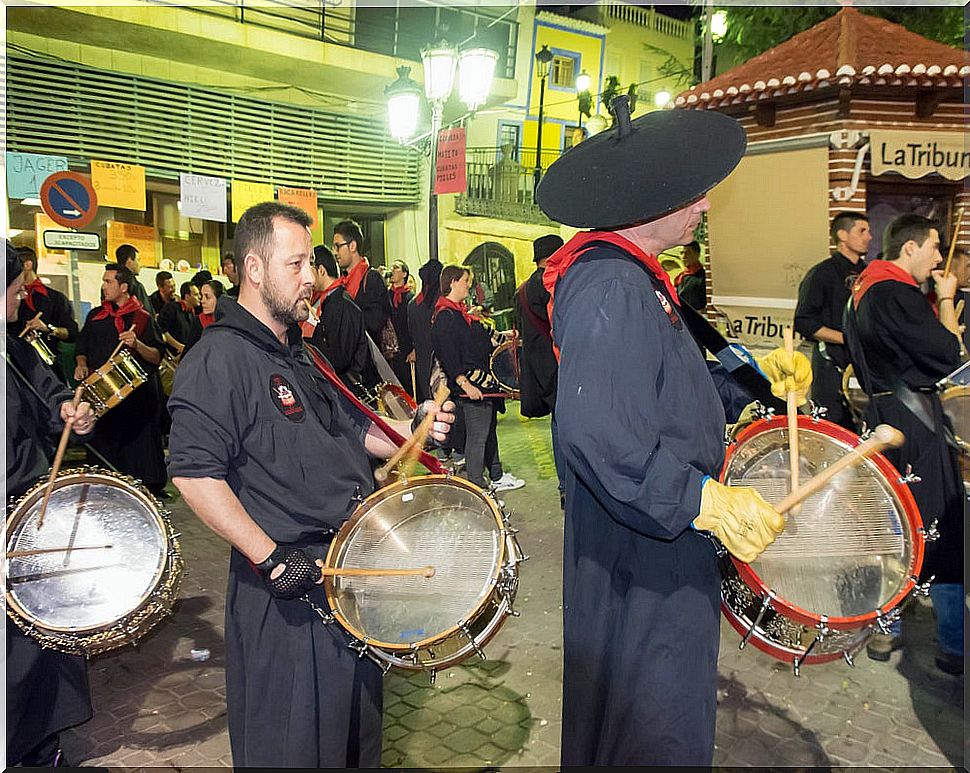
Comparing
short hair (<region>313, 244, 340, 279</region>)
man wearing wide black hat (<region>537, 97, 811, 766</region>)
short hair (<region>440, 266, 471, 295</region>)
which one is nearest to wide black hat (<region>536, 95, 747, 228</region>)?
man wearing wide black hat (<region>537, 97, 811, 766</region>)

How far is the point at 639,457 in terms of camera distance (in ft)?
6.34

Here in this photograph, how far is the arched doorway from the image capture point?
16.2 meters

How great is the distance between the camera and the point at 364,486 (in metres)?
2.48

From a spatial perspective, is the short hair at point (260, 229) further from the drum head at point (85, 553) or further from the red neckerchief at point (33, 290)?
the red neckerchief at point (33, 290)

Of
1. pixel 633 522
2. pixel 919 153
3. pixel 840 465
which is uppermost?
pixel 919 153

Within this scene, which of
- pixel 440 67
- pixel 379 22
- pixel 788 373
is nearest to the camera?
pixel 788 373

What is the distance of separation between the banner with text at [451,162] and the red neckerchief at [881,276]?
198 inches

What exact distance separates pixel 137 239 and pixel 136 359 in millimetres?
5398

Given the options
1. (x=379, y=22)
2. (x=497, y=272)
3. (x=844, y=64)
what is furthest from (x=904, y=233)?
(x=497, y=272)

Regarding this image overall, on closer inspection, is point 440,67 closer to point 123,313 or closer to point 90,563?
point 123,313

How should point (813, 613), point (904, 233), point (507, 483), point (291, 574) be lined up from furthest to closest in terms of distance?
point (507, 483) < point (904, 233) < point (291, 574) < point (813, 613)

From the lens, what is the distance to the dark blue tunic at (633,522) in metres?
1.96

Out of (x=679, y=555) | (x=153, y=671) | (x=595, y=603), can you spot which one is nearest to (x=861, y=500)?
(x=679, y=555)

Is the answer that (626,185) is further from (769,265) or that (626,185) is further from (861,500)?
(769,265)
